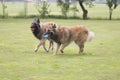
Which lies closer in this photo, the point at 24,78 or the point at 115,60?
the point at 24,78

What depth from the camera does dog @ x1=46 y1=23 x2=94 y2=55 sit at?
42.4 ft

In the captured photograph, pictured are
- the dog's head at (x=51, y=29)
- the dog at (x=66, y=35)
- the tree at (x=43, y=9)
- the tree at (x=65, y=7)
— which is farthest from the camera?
the tree at (x=65, y=7)

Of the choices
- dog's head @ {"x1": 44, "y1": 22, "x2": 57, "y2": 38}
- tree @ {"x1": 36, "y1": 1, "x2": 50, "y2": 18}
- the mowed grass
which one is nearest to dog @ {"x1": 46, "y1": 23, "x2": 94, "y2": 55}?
dog's head @ {"x1": 44, "y1": 22, "x2": 57, "y2": 38}

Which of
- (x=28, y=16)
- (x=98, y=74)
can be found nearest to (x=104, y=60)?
(x=98, y=74)

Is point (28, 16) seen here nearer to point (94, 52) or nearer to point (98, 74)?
point (94, 52)

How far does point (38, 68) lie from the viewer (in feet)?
35.2

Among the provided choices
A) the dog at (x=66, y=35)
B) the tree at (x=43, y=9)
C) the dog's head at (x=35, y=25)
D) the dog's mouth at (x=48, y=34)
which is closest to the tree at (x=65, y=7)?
the tree at (x=43, y=9)

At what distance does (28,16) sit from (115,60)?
24469 mm

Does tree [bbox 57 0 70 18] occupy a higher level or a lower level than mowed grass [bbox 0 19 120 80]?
lower

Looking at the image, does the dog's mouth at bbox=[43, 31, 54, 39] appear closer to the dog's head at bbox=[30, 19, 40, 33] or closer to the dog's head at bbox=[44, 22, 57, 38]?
the dog's head at bbox=[44, 22, 57, 38]

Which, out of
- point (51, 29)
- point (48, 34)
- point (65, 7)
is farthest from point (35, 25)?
point (65, 7)

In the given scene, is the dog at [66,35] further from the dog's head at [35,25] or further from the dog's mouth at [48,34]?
the dog's head at [35,25]

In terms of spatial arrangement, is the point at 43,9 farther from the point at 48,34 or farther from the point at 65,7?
the point at 48,34

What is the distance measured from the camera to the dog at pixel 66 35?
42.4 ft
